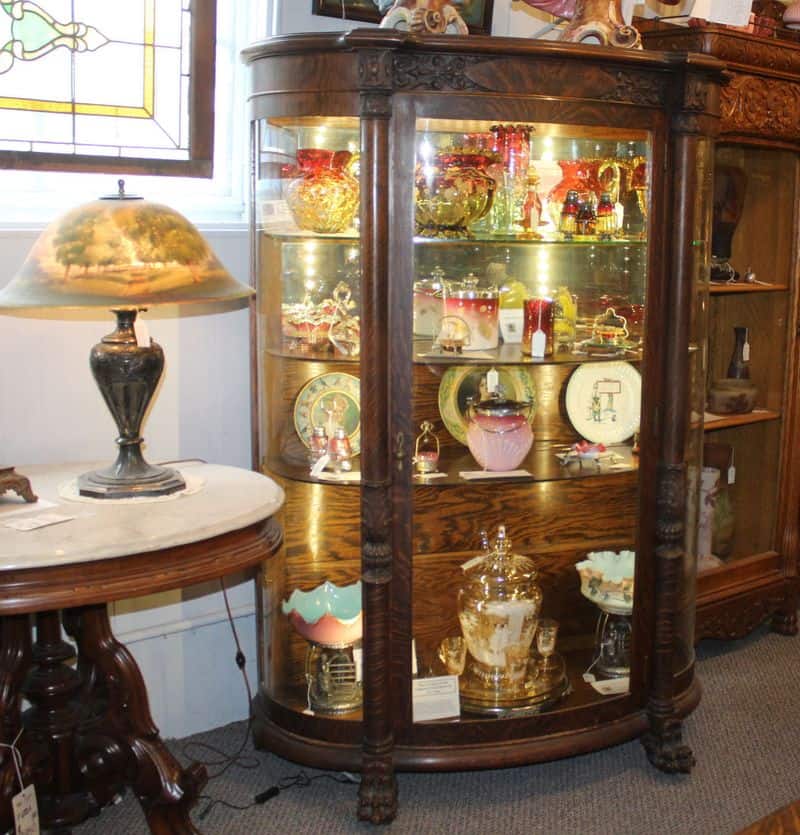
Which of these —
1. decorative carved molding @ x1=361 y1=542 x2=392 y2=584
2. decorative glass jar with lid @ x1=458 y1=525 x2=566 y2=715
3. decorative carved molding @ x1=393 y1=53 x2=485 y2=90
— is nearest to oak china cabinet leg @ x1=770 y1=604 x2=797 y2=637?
decorative glass jar with lid @ x1=458 y1=525 x2=566 y2=715

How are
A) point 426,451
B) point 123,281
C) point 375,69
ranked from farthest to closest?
1. point 426,451
2. point 375,69
3. point 123,281

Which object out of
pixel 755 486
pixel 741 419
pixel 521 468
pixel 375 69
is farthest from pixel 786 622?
pixel 375 69

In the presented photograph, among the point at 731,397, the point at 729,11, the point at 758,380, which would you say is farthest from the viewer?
the point at 758,380

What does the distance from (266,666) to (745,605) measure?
160 centimetres

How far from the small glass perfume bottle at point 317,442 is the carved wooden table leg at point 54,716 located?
0.68 m

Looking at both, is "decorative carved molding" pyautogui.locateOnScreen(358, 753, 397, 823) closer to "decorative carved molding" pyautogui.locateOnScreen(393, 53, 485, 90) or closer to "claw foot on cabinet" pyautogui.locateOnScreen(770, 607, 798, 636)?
"decorative carved molding" pyautogui.locateOnScreen(393, 53, 485, 90)

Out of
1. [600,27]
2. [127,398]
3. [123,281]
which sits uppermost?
[600,27]

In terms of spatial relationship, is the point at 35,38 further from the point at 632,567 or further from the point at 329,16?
the point at 632,567

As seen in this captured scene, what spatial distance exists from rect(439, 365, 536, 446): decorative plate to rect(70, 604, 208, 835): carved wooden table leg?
89 cm

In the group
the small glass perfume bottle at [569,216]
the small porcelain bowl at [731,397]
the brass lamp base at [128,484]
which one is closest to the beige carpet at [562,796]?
the brass lamp base at [128,484]

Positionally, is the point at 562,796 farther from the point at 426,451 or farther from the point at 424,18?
the point at 424,18

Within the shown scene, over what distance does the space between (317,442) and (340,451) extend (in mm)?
65

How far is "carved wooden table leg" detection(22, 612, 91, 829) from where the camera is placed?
2258 millimetres

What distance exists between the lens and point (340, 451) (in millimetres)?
2609
